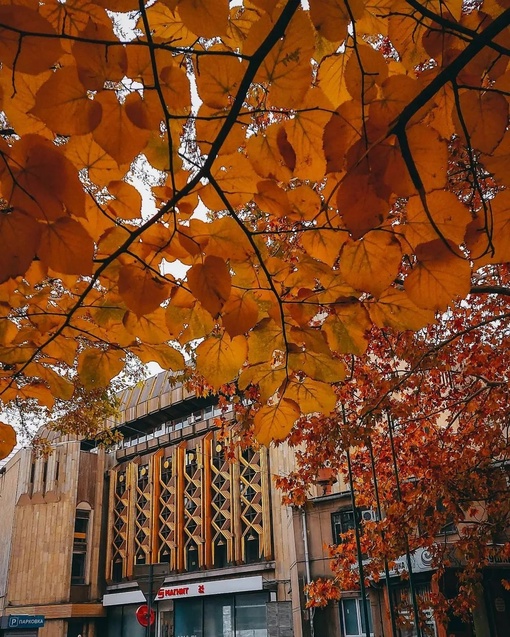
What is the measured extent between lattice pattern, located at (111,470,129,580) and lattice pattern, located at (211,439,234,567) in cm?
495

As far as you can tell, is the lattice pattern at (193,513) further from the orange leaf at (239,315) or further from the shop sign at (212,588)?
the orange leaf at (239,315)

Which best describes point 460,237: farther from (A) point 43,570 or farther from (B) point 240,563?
(A) point 43,570

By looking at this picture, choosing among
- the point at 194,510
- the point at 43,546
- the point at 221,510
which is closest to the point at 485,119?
the point at 221,510

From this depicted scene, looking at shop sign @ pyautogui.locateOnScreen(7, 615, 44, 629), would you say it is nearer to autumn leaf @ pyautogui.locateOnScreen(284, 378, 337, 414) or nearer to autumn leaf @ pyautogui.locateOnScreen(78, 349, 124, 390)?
→ autumn leaf @ pyautogui.locateOnScreen(78, 349, 124, 390)

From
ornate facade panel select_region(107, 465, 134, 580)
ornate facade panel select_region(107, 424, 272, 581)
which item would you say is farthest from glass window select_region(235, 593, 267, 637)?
ornate facade panel select_region(107, 465, 134, 580)

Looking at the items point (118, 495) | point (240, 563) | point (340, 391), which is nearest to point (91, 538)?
point (118, 495)

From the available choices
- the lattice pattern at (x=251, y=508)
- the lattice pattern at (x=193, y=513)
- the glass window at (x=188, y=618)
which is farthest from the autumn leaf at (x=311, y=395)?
the glass window at (x=188, y=618)

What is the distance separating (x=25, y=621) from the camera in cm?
1816

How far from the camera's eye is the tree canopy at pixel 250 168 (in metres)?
0.84

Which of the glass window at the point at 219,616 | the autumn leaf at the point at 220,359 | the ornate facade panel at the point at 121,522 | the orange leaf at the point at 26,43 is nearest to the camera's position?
the orange leaf at the point at 26,43

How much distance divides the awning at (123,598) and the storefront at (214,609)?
1037 millimetres

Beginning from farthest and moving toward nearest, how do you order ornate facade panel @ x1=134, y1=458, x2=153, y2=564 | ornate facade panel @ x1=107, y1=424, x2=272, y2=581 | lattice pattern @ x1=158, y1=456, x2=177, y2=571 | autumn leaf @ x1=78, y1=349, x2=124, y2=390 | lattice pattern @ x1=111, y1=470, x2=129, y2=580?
lattice pattern @ x1=111, y1=470, x2=129, y2=580
ornate facade panel @ x1=134, y1=458, x2=153, y2=564
lattice pattern @ x1=158, y1=456, x2=177, y2=571
ornate facade panel @ x1=107, y1=424, x2=272, y2=581
autumn leaf @ x1=78, y1=349, x2=124, y2=390

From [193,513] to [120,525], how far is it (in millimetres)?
4923

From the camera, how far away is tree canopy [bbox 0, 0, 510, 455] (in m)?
0.84
